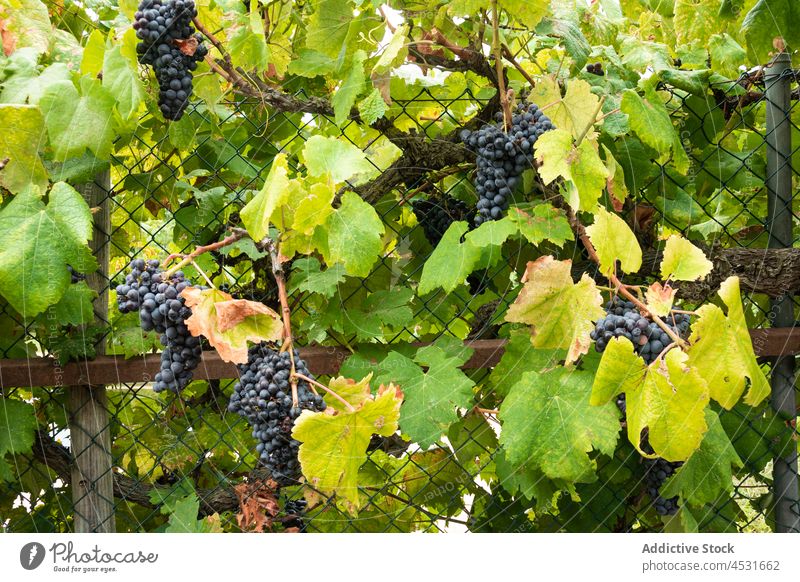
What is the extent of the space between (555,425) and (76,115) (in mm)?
1031

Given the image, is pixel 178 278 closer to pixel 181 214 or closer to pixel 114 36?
pixel 181 214

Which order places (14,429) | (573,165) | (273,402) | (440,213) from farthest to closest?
(440,213) < (14,429) < (573,165) < (273,402)

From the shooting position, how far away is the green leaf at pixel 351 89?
1.54 metres

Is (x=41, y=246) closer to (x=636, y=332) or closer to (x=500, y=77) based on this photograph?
(x=500, y=77)

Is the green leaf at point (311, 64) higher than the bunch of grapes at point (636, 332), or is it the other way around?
the green leaf at point (311, 64)

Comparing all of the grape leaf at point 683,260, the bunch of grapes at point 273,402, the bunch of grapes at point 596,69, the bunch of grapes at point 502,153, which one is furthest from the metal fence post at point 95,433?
the grape leaf at point 683,260

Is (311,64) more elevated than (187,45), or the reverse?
(187,45)

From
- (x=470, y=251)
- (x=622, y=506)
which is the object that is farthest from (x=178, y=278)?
(x=622, y=506)

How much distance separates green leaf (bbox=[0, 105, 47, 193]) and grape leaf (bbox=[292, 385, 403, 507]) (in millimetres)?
707

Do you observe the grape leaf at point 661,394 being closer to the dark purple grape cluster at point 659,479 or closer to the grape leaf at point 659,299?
the grape leaf at point 659,299

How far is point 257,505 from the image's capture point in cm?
163

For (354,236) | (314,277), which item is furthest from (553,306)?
(314,277)

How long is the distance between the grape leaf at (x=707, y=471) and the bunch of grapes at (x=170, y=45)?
1.18 meters

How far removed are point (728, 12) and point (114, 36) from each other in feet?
4.26
